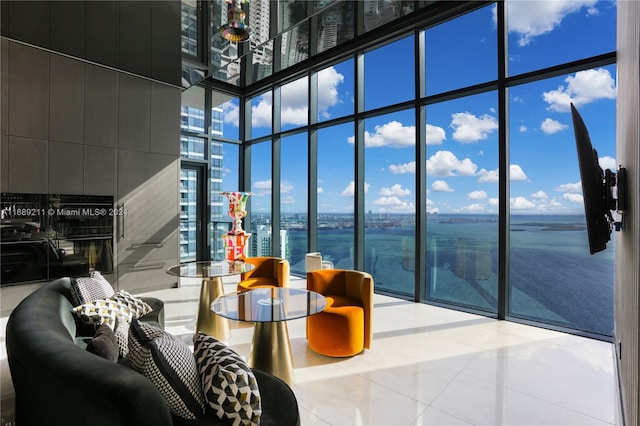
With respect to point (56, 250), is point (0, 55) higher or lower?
higher

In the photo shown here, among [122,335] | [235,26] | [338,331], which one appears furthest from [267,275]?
[235,26]

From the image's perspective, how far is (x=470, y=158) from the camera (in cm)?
472

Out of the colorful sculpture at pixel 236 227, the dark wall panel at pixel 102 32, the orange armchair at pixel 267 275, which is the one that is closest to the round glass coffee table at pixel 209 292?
the orange armchair at pixel 267 275

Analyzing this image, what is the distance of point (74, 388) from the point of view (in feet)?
3.43

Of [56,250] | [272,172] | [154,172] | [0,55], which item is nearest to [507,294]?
[272,172]

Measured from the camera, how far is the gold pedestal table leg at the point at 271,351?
2500mm

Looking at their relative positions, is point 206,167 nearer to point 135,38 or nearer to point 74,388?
point 135,38

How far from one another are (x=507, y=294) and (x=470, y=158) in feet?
5.99

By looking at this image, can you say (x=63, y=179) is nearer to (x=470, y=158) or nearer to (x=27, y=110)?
(x=27, y=110)

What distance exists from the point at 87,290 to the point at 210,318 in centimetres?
130

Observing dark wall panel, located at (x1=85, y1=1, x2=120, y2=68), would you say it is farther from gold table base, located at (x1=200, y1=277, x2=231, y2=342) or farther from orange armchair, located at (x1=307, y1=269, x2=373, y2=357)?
orange armchair, located at (x1=307, y1=269, x2=373, y2=357)

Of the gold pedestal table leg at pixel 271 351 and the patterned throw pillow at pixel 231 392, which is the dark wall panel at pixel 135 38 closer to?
the gold pedestal table leg at pixel 271 351

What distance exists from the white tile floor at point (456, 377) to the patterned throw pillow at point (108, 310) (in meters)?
0.80

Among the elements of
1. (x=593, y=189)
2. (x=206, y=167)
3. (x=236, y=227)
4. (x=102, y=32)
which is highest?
(x=102, y=32)
